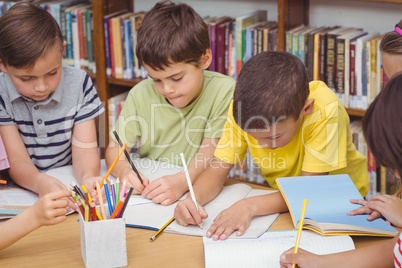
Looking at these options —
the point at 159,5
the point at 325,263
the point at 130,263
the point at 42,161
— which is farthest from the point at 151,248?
the point at 159,5

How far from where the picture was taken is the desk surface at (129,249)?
1104mm

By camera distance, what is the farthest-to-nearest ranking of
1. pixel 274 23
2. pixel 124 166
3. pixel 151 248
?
pixel 274 23 → pixel 124 166 → pixel 151 248

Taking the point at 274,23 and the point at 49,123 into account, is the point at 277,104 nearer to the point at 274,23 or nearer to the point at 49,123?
the point at 49,123

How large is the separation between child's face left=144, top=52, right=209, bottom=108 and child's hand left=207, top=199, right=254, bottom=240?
41cm

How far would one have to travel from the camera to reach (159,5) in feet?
5.25

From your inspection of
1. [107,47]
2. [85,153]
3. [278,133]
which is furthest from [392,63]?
[107,47]

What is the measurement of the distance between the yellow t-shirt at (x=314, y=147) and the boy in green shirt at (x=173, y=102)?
0.13 metres

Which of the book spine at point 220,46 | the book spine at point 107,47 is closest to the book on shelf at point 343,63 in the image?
the book spine at point 220,46

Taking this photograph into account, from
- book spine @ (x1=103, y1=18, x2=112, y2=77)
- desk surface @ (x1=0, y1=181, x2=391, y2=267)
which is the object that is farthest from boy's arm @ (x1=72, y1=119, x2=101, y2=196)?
book spine @ (x1=103, y1=18, x2=112, y2=77)

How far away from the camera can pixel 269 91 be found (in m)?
1.24

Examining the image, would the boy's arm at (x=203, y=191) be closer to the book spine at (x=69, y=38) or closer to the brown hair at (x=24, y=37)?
the brown hair at (x=24, y=37)

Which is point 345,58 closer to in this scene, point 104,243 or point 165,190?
point 165,190

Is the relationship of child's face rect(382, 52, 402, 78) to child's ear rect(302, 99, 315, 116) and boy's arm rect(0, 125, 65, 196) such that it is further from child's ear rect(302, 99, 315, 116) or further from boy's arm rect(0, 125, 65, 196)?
boy's arm rect(0, 125, 65, 196)

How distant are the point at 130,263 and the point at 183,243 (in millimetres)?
128
